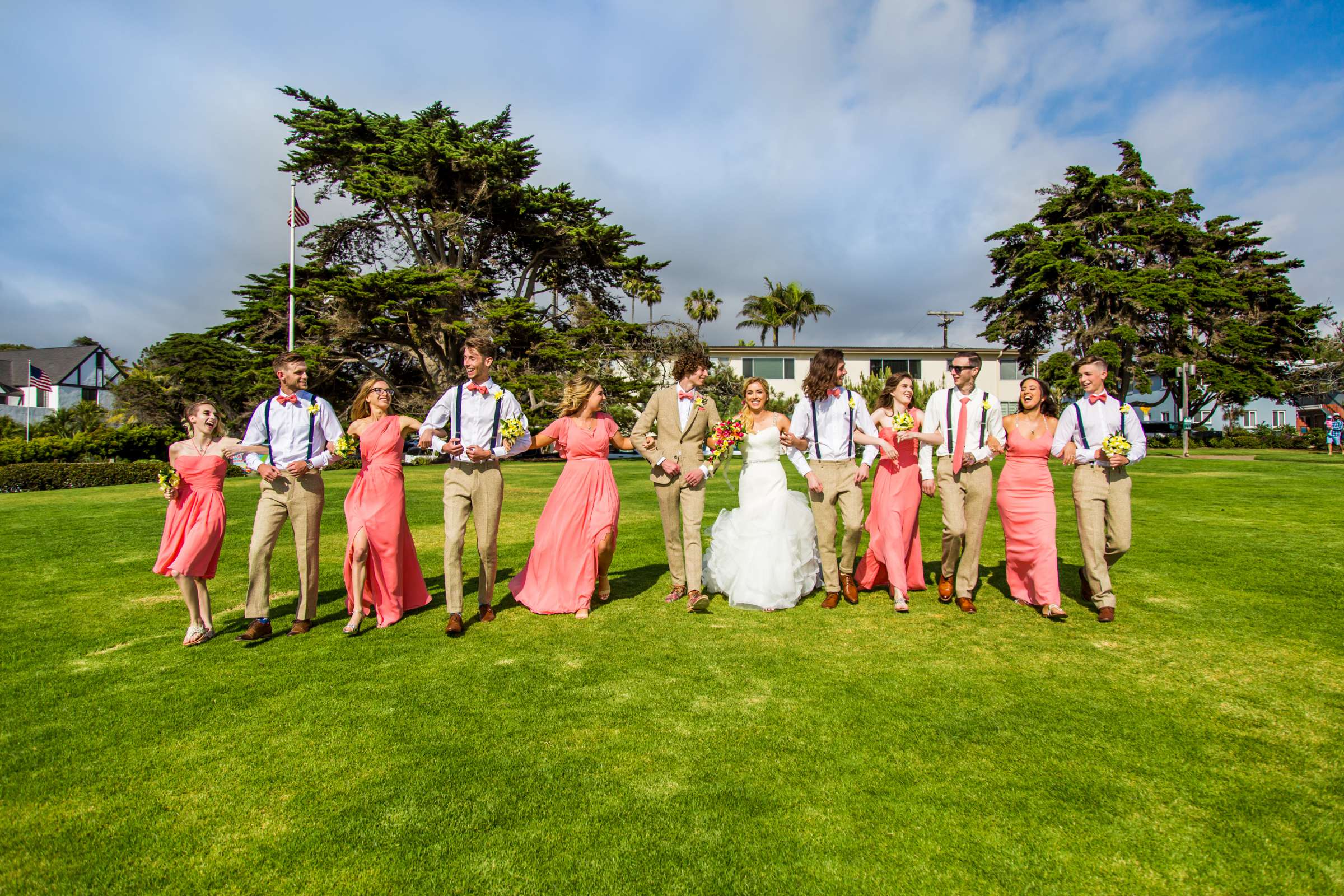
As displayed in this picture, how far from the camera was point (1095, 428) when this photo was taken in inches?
252

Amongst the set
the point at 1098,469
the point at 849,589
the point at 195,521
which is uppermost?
the point at 1098,469

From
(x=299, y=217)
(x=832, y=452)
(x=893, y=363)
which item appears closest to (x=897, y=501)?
(x=832, y=452)

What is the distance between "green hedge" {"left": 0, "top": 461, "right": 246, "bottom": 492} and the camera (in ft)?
74.5

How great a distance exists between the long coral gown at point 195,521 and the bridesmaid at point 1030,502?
6811 millimetres

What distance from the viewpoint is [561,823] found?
3082 millimetres

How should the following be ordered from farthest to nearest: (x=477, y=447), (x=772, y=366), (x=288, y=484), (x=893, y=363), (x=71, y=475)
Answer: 1. (x=893, y=363)
2. (x=772, y=366)
3. (x=71, y=475)
4. (x=477, y=447)
5. (x=288, y=484)

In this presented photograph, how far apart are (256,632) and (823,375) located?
17.7 feet

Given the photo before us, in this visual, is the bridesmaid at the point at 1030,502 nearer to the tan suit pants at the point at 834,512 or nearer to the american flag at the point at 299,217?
the tan suit pants at the point at 834,512

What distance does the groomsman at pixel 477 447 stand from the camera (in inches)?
248

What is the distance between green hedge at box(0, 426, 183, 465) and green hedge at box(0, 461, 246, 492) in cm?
182

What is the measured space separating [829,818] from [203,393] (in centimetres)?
4201

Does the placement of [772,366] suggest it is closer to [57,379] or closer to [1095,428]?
[1095,428]

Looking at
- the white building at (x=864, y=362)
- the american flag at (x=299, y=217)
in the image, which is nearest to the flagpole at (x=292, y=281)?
the american flag at (x=299, y=217)

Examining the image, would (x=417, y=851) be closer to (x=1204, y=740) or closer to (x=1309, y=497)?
(x=1204, y=740)
